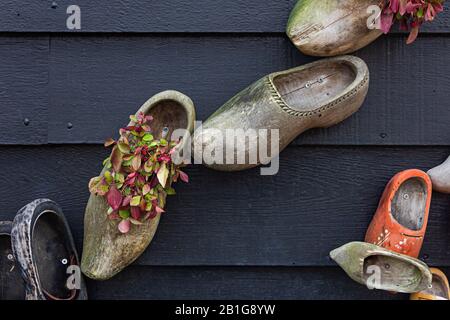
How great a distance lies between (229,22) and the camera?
1.19 metres

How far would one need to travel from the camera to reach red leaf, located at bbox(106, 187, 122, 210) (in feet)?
3.54

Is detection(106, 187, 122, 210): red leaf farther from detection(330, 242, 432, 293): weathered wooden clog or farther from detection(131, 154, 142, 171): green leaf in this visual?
detection(330, 242, 432, 293): weathered wooden clog

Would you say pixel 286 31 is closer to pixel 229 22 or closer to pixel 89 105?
pixel 229 22

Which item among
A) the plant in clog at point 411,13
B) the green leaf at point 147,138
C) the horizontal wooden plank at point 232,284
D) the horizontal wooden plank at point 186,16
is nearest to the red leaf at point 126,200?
the green leaf at point 147,138

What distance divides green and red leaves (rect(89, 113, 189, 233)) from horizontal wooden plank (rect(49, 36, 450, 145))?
13cm

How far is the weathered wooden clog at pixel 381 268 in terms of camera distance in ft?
3.62

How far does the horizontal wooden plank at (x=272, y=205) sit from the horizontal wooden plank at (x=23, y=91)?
0.07 meters

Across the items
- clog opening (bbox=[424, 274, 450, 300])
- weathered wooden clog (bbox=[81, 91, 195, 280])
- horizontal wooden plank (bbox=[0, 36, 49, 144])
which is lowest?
clog opening (bbox=[424, 274, 450, 300])

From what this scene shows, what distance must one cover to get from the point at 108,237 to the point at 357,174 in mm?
562

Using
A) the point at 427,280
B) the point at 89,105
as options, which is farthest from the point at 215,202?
the point at 427,280

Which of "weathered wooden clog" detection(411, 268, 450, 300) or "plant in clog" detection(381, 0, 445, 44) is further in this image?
"weathered wooden clog" detection(411, 268, 450, 300)

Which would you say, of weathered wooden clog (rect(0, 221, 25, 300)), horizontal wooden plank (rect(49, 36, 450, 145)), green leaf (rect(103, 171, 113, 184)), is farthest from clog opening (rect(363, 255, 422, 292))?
weathered wooden clog (rect(0, 221, 25, 300))

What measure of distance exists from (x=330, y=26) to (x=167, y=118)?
392mm

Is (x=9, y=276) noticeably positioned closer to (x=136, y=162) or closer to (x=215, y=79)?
(x=136, y=162)
